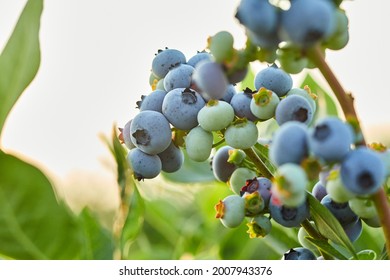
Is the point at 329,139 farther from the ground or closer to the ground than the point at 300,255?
farther from the ground

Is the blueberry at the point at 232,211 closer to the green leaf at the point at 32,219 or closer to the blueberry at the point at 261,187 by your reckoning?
the blueberry at the point at 261,187

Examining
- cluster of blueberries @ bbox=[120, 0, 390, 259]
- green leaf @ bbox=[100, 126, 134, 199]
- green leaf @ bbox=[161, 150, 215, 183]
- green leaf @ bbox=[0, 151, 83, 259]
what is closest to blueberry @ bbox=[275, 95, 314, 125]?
cluster of blueberries @ bbox=[120, 0, 390, 259]

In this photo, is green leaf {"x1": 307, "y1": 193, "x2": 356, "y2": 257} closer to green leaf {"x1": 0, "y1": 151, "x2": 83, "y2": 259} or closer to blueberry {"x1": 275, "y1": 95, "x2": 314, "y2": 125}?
blueberry {"x1": 275, "y1": 95, "x2": 314, "y2": 125}

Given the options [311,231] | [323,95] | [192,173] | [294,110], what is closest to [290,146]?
[294,110]

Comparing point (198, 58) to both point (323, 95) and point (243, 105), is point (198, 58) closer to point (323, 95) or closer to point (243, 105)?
point (243, 105)

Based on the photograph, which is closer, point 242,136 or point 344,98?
point 344,98

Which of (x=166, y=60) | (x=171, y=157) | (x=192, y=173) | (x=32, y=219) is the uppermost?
(x=166, y=60)
